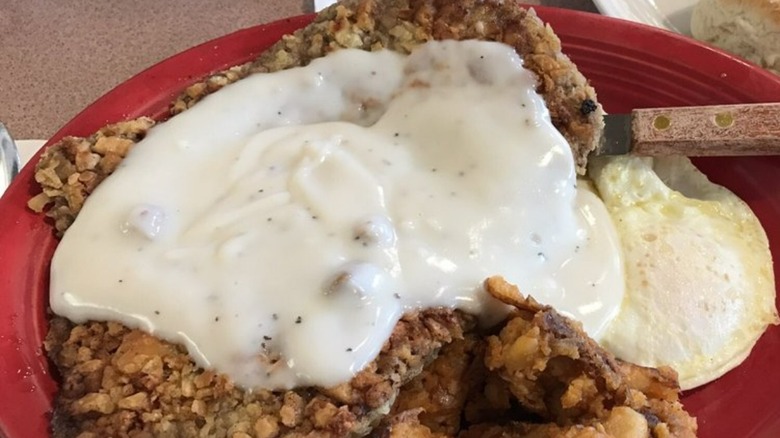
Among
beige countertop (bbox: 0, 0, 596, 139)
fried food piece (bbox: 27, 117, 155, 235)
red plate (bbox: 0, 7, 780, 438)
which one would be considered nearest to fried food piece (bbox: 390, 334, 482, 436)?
red plate (bbox: 0, 7, 780, 438)

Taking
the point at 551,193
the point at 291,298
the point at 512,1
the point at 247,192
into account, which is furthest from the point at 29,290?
the point at 512,1

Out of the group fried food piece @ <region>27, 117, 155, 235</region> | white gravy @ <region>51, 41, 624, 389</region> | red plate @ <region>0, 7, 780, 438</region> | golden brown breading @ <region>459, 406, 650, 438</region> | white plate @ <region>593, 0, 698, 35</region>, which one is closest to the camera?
golden brown breading @ <region>459, 406, 650, 438</region>

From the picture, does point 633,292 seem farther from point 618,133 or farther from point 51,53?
point 51,53

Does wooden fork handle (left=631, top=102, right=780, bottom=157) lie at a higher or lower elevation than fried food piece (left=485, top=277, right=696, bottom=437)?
higher

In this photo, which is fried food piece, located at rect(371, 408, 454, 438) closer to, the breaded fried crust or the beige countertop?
the breaded fried crust

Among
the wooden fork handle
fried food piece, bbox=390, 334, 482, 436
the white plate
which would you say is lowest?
fried food piece, bbox=390, 334, 482, 436

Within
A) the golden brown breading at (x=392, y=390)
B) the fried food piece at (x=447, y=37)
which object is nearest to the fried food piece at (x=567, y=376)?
the golden brown breading at (x=392, y=390)
